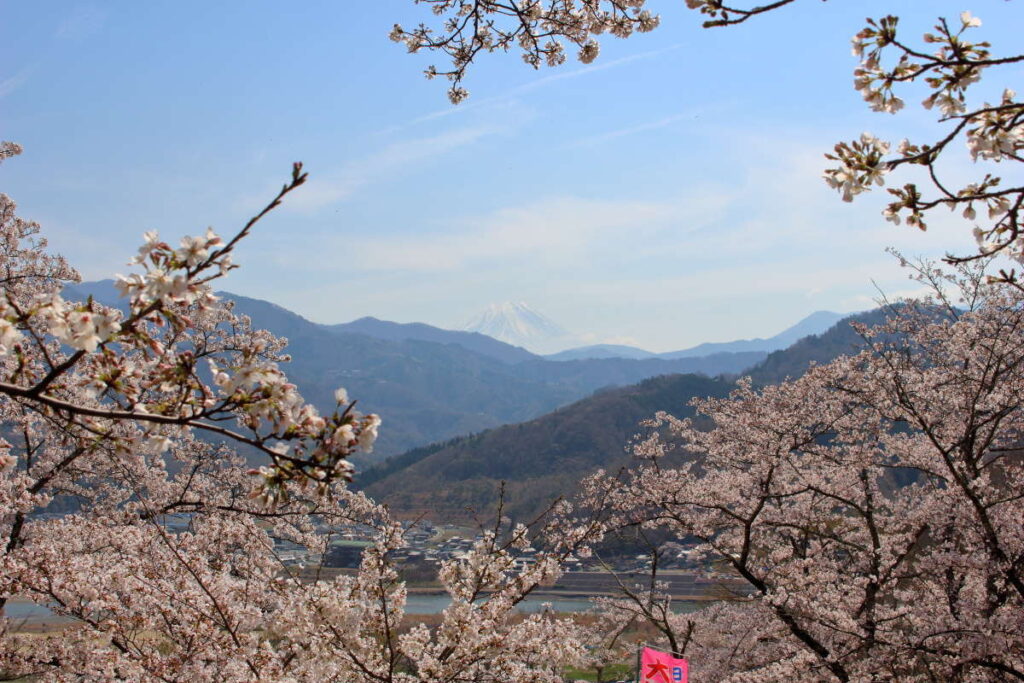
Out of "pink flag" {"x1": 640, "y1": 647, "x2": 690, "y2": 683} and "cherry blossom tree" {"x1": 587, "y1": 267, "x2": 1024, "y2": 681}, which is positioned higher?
"cherry blossom tree" {"x1": 587, "y1": 267, "x2": 1024, "y2": 681}

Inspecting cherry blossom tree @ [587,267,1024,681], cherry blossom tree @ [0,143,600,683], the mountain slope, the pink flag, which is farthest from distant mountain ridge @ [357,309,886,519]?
cherry blossom tree @ [0,143,600,683]

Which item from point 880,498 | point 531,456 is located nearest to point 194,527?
point 880,498

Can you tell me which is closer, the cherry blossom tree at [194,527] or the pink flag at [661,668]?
the cherry blossom tree at [194,527]

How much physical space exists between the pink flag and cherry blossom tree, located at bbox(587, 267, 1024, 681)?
36.9 inches

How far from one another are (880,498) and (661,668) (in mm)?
8671

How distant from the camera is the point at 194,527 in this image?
11.0m

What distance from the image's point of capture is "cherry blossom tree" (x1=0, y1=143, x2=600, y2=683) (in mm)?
2717

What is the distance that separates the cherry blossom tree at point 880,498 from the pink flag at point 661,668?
938 mm

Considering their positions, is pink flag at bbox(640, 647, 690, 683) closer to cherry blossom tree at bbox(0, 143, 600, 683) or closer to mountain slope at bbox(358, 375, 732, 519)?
cherry blossom tree at bbox(0, 143, 600, 683)

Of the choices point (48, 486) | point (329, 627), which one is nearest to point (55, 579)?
point (329, 627)

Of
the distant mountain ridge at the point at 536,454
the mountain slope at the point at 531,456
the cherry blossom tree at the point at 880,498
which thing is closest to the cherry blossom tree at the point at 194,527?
the cherry blossom tree at the point at 880,498

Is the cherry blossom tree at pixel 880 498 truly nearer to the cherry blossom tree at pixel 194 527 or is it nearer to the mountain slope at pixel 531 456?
the cherry blossom tree at pixel 194 527

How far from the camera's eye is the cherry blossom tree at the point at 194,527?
2.72m

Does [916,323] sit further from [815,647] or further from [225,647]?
[225,647]
